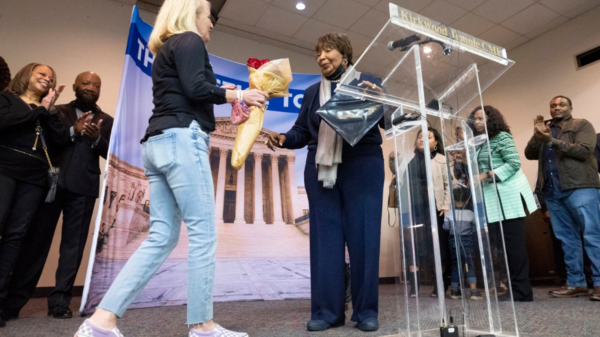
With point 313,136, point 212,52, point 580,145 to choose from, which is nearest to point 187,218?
point 313,136

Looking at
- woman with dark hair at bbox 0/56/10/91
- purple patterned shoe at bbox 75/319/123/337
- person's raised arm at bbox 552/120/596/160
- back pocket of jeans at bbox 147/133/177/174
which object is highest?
woman with dark hair at bbox 0/56/10/91

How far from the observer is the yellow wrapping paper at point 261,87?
146cm

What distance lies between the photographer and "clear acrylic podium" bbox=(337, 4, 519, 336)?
1225mm

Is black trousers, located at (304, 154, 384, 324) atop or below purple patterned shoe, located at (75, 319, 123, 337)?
atop

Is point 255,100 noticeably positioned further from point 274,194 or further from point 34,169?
point 274,194

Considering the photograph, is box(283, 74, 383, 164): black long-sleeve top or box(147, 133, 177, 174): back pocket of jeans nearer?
box(147, 133, 177, 174): back pocket of jeans

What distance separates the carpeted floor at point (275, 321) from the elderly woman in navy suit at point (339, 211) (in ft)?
0.35

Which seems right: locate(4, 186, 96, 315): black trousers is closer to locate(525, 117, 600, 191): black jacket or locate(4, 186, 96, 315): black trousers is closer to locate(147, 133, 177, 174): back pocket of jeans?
locate(147, 133, 177, 174): back pocket of jeans

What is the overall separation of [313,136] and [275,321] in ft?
3.02

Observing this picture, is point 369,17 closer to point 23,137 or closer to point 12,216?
point 23,137

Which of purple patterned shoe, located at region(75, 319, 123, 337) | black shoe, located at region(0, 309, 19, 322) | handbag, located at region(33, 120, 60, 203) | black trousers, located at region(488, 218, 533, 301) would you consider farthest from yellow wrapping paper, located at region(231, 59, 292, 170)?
black trousers, located at region(488, 218, 533, 301)

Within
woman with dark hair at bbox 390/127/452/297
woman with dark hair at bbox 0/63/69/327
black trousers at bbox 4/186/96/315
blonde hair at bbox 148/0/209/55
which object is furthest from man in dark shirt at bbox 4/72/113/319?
woman with dark hair at bbox 390/127/452/297

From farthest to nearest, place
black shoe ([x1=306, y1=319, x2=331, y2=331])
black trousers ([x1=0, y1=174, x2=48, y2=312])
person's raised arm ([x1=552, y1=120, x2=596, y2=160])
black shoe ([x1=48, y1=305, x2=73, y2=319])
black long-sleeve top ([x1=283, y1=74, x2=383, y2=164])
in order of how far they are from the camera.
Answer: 1. person's raised arm ([x1=552, y1=120, x2=596, y2=160])
2. black shoe ([x1=48, y1=305, x2=73, y2=319])
3. black trousers ([x1=0, y1=174, x2=48, y2=312])
4. black long-sleeve top ([x1=283, y1=74, x2=383, y2=164])
5. black shoe ([x1=306, y1=319, x2=331, y2=331])

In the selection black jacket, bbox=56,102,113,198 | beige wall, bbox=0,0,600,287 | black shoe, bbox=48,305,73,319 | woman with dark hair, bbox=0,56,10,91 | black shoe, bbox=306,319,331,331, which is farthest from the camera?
beige wall, bbox=0,0,600,287
